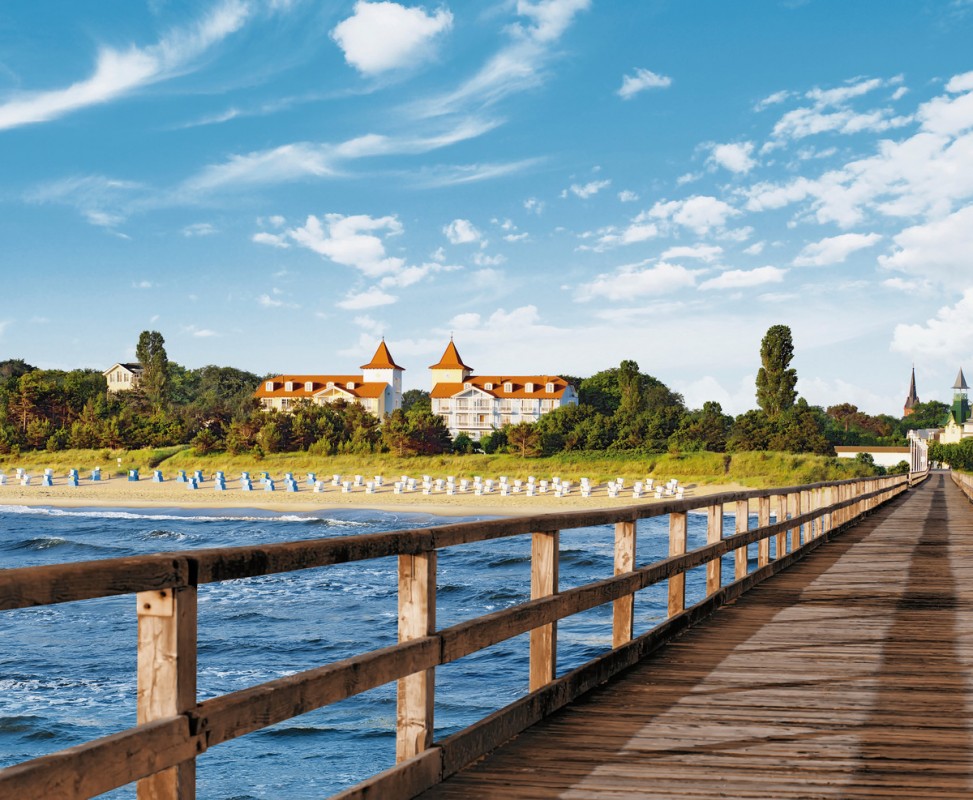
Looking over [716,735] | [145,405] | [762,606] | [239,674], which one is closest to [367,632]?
[239,674]

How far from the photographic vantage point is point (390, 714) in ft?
50.0

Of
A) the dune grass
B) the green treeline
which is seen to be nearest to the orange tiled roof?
the green treeline

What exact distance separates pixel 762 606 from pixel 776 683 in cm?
402

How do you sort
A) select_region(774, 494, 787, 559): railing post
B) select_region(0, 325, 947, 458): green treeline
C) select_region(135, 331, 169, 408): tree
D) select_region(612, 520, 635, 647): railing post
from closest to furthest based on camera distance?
1. select_region(612, 520, 635, 647): railing post
2. select_region(774, 494, 787, 559): railing post
3. select_region(0, 325, 947, 458): green treeline
4. select_region(135, 331, 169, 408): tree

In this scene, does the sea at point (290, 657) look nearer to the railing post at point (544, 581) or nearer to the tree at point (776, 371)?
the railing post at point (544, 581)

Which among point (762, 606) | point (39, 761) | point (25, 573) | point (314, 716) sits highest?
point (25, 573)

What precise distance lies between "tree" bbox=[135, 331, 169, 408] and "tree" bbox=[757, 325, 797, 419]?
2657 inches

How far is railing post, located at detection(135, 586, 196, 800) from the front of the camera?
2.99 metres

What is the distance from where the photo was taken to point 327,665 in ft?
12.0

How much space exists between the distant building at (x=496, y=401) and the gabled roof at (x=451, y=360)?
650cm

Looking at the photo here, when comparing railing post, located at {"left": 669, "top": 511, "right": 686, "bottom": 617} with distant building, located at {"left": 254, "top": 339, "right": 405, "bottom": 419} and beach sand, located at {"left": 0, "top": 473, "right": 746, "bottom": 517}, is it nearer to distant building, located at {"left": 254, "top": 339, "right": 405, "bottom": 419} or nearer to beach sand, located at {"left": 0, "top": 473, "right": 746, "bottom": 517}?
beach sand, located at {"left": 0, "top": 473, "right": 746, "bottom": 517}

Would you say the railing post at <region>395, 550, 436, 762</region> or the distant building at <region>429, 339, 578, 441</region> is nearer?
the railing post at <region>395, 550, 436, 762</region>

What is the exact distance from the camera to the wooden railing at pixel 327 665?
2.71 meters

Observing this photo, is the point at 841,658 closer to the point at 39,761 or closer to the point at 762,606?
the point at 762,606
